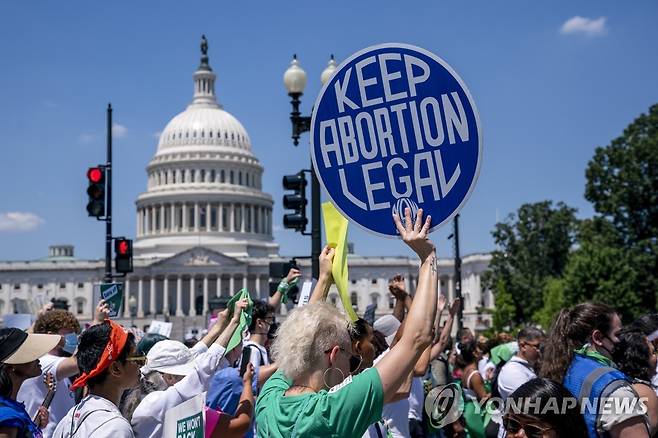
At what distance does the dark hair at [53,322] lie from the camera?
707cm

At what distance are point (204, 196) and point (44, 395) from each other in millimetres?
110082

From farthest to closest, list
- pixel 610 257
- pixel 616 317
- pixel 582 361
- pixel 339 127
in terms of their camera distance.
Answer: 1. pixel 610 257
2. pixel 616 317
3. pixel 582 361
4. pixel 339 127

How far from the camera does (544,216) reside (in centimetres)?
6750

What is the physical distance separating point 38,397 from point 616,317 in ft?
13.6

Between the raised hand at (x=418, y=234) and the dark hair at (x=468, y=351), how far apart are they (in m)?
6.72

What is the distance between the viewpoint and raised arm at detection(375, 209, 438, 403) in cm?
347

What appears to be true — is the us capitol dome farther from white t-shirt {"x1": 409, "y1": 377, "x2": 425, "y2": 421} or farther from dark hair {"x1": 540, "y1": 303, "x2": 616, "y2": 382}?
dark hair {"x1": 540, "y1": 303, "x2": 616, "y2": 382}

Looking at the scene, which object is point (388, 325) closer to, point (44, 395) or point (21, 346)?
point (44, 395)

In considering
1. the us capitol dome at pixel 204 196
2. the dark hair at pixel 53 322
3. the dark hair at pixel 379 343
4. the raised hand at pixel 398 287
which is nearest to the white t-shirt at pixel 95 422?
the raised hand at pixel 398 287

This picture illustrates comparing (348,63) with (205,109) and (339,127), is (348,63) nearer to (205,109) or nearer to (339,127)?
(339,127)

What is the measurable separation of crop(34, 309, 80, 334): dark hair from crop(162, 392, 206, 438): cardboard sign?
339cm

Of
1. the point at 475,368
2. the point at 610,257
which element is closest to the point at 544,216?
the point at 610,257

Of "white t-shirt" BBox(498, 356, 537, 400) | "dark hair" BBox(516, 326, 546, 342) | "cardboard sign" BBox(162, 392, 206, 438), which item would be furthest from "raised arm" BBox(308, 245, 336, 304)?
"dark hair" BBox(516, 326, 546, 342)

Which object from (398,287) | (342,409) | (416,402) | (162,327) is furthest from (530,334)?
(162,327)
